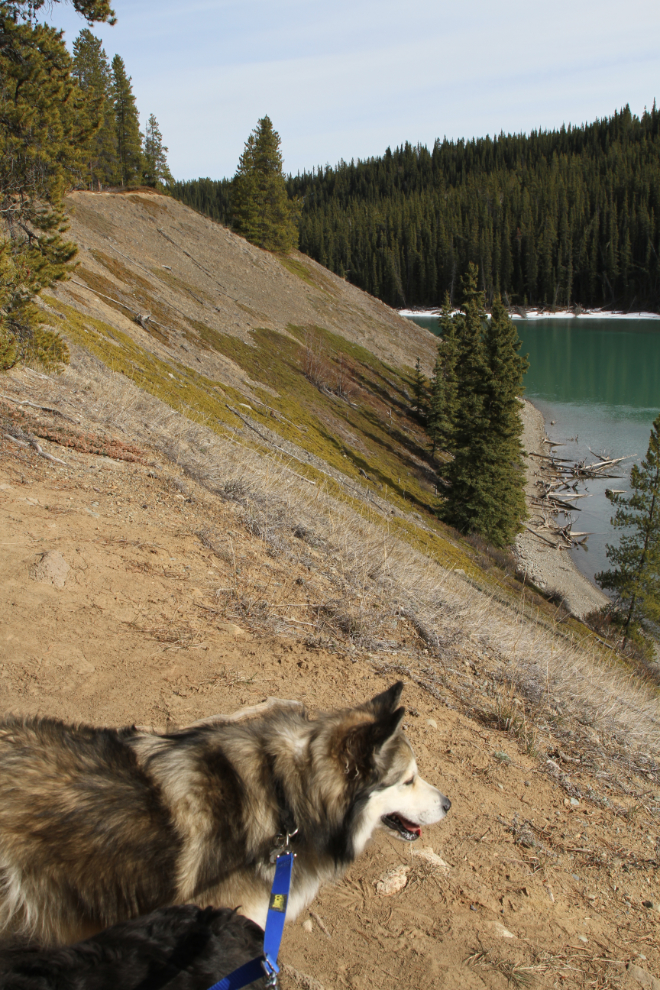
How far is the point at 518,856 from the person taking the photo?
3928 mm

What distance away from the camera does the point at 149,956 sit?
2.08m

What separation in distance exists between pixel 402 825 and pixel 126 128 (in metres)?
75.6

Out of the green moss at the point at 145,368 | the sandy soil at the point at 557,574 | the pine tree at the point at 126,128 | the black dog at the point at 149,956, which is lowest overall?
the sandy soil at the point at 557,574

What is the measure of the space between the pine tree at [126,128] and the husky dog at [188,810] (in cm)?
7393

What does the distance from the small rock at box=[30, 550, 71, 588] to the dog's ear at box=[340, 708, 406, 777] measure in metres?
3.68

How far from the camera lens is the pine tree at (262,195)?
61031mm

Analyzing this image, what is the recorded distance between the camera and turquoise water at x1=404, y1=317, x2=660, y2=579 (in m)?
37.4

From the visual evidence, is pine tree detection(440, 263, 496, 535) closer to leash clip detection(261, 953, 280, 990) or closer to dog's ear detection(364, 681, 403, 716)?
dog's ear detection(364, 681, 403, 716)

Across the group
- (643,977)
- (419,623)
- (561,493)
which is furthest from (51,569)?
(561,493)

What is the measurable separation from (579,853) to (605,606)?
83.5 feet

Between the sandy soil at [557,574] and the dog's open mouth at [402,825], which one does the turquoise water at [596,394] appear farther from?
the dog's open mouth at [402,825]

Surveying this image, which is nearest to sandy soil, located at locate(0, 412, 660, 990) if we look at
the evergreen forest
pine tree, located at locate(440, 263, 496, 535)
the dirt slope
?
the evergreen forest

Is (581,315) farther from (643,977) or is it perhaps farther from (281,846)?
(281,846)

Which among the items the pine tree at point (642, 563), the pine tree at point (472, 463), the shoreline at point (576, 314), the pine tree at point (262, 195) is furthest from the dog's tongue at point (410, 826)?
the shoreline at point (576, 314)
